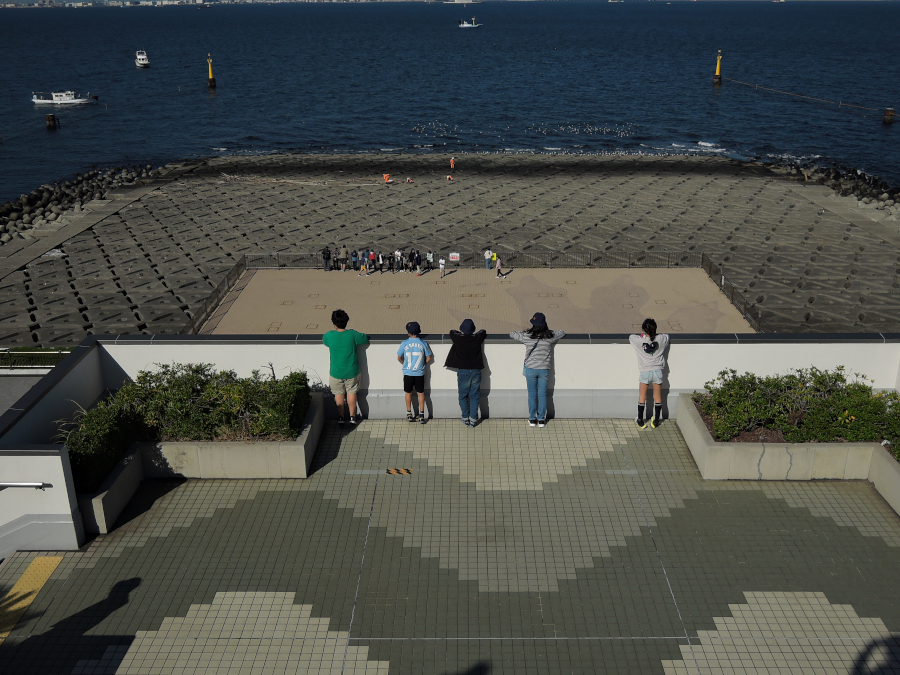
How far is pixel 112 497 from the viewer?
345 inches

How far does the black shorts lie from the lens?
34.0ft

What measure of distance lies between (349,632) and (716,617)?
3.45m

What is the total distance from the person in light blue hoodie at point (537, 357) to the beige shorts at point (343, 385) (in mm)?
2183

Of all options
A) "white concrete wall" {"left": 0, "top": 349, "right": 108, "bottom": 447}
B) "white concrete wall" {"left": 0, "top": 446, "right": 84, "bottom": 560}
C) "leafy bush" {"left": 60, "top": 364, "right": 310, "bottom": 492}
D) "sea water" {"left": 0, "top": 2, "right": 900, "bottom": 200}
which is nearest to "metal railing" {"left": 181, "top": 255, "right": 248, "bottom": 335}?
"white concrete wall" {"left": 0, "top": 349, "right": 108, "bottom": 447}

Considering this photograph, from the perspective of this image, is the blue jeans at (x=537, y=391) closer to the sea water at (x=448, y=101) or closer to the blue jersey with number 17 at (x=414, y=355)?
the blue jersey with number 17 at (x=414, y=355)

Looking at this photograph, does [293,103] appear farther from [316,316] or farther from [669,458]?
[669,458]

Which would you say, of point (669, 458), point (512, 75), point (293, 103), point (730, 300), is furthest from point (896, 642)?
point (512, 75)

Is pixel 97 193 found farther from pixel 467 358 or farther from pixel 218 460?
pixel 467 358

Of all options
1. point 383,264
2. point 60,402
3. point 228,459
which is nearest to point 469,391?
point 228,459

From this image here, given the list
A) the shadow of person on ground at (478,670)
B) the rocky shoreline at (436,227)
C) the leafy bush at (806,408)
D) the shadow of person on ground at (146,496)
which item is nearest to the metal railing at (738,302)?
the rocky shoreline at (436,227)

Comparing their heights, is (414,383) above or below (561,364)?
below

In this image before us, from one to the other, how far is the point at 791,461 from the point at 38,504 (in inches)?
334

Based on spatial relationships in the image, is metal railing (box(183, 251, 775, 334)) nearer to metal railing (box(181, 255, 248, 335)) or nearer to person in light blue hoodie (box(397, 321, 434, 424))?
metal railing (box(181, 255, 248, 335))

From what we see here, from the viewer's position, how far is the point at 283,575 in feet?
26.2
